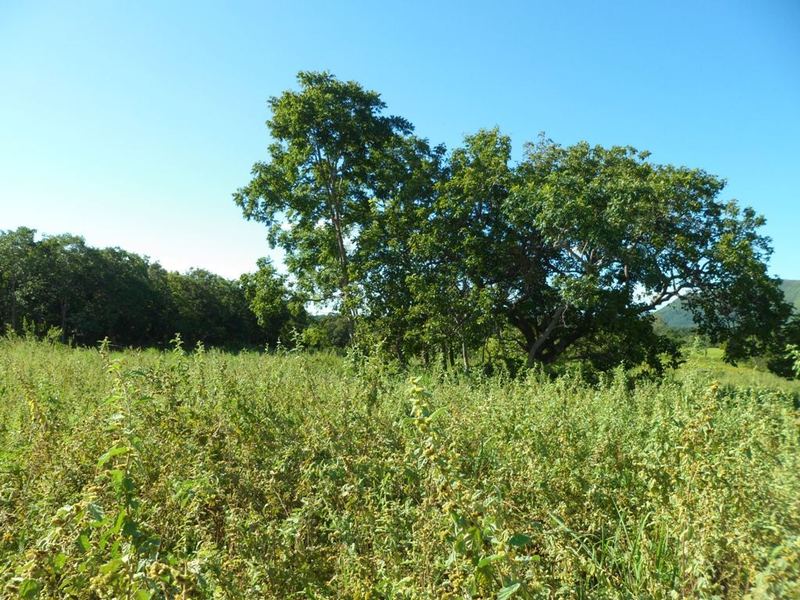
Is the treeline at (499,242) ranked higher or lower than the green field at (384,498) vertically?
higher

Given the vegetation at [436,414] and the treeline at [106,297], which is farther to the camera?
the treeline at [106,297]

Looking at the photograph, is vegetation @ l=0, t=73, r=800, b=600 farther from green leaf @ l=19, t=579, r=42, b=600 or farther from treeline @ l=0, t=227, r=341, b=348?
treeline @ l=0, t=227, r=341, b=348

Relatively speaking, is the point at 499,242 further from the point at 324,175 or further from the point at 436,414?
the point at 436,414

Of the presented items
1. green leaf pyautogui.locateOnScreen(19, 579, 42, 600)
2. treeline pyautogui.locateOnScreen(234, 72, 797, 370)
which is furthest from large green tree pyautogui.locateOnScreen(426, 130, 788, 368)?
green leaf pyautogui.locateOnScreen(19, 579, 42, 600)

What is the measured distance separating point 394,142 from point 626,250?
7254 millimetres

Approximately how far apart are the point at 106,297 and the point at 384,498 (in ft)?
104

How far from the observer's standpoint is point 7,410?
5.01 meters

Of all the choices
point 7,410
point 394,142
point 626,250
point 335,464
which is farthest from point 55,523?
point 394,142

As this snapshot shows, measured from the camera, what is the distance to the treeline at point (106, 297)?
26.1 metres

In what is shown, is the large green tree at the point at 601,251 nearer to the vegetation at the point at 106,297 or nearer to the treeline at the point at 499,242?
the treeline at the point at 499,242

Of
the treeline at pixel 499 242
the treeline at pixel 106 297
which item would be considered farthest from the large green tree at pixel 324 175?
the treeline at pixel 106 297

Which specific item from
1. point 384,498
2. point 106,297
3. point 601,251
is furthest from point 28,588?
point 106,297

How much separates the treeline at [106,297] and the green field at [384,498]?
1706 centimetres

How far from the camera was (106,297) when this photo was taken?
2906cm
